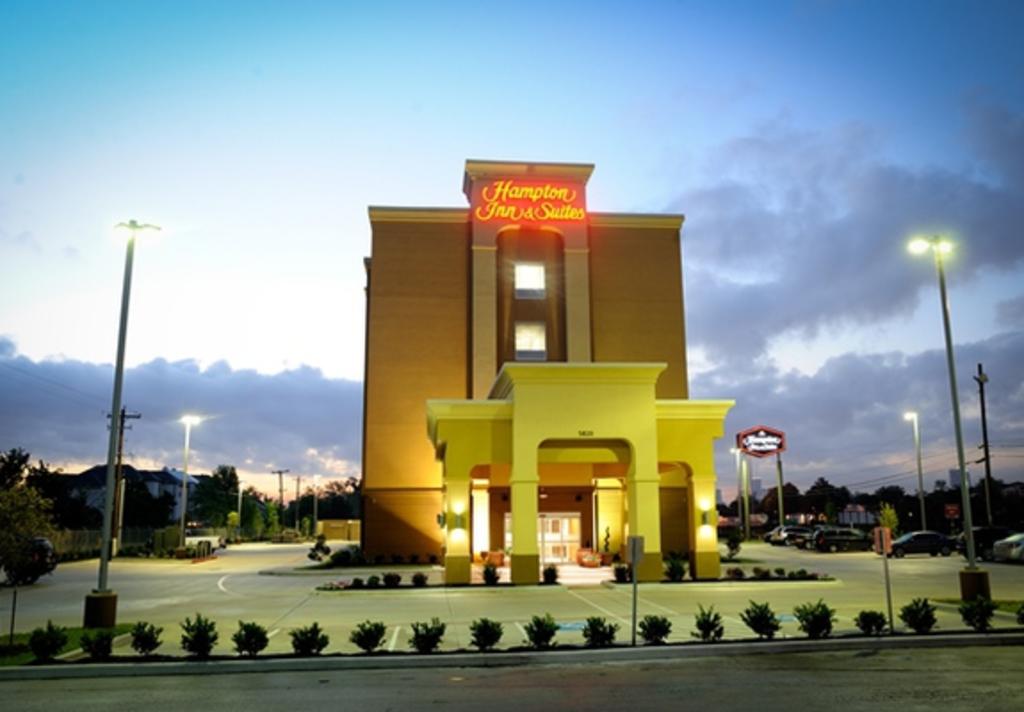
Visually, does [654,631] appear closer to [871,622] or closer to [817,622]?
[817,622]

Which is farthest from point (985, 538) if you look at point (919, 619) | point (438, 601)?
point (438, 601)

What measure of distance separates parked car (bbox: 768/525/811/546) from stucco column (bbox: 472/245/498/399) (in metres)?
30.5

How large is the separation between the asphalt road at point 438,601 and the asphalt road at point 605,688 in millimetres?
2635

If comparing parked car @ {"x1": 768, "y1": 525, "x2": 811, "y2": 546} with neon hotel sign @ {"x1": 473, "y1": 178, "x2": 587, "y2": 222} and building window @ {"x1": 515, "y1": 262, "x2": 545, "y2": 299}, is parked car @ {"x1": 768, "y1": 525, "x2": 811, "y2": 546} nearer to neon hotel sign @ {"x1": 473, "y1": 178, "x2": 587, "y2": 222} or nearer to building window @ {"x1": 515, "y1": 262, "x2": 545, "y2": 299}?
building window @ {"x1": 515, "y1": 262, "x2": 545, "y2": 299}

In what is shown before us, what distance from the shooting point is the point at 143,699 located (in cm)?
1248

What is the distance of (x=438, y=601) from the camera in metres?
26.0

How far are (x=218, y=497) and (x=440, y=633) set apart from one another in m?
110

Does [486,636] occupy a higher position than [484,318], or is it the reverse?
[484,318]

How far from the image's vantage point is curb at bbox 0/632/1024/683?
14555 millimetres

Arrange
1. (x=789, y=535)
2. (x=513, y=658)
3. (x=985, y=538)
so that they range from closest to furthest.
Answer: (x=513, y=658)
(x=985, y=538)
(x=789, y=535)

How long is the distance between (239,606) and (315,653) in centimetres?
1130

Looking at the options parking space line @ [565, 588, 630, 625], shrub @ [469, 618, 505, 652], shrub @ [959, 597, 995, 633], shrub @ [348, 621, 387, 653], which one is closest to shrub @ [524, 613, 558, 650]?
shrub @ [469, 618, 505, 652]

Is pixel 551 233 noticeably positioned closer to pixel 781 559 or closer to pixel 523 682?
pixel 781 559

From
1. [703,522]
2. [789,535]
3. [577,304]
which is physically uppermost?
[577,304]
